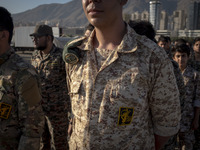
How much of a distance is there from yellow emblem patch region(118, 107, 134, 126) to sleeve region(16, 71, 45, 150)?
27.6 inches

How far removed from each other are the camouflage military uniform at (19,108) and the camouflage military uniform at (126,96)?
14.9 inches

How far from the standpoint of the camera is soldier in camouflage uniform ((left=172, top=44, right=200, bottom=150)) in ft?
10.6

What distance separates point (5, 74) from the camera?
1.59 meters

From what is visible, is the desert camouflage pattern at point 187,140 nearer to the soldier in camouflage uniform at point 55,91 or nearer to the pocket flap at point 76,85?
the soldier in camouflage uniform at point 55,91

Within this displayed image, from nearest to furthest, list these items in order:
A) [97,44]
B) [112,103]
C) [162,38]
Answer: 1. [112,103]
2. [97,44]
3. [162,38]

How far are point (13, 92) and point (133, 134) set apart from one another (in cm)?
102

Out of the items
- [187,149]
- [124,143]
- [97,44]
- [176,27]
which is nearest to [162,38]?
[187,149]

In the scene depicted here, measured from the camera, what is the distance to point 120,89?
1.40 m

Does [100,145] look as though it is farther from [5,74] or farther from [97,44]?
[5,74]

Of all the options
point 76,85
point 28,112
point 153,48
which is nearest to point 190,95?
point 153,48

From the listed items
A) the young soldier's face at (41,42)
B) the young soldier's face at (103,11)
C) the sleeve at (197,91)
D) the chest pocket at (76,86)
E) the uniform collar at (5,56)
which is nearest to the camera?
the young soldier's face at (103,11)

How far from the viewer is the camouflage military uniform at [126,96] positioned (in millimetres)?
1408

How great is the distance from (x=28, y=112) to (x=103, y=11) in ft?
3.26

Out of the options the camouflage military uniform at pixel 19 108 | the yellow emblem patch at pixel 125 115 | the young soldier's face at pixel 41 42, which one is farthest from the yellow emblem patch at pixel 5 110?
the young soldier's face at pixel 41 42
